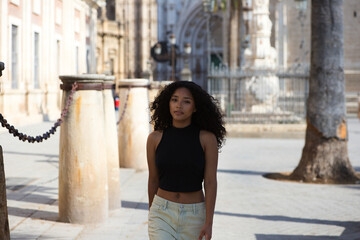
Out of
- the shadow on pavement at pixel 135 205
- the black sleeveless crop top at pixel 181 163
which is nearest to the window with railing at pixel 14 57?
the shadow on pavement at pixel 135 205

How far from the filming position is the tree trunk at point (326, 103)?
38.5ft

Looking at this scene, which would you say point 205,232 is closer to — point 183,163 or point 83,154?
point 183,163

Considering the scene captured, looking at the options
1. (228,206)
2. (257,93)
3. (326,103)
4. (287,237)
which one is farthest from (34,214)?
(257,93)

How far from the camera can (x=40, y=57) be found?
8.81 m

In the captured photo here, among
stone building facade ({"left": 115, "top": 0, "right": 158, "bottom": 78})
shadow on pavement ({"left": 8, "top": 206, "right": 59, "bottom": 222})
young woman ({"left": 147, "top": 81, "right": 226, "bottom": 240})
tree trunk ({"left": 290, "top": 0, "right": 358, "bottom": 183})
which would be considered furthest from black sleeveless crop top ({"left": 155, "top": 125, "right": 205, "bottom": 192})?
stone building facade ({"left": 115, "top": 0, "right": 158, "bottom": 78})

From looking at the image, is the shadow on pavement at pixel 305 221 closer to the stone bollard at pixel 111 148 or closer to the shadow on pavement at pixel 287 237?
the shadow on pavement at pixel 287 237

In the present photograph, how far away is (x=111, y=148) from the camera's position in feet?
29.7

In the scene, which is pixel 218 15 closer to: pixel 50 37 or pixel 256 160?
pixel 256 160

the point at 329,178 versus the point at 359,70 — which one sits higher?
the point at 359,70

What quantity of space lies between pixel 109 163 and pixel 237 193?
2175 millimetres

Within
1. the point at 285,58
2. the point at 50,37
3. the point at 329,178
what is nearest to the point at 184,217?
the point at 50,37

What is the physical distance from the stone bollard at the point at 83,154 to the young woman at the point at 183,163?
329 centimetres

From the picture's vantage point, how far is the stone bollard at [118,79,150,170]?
1254cm

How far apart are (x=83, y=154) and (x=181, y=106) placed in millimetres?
3549
